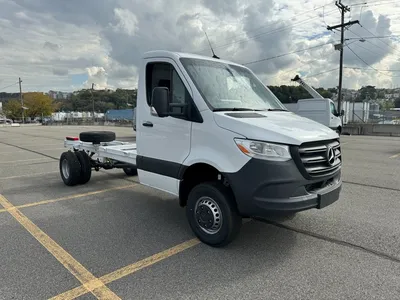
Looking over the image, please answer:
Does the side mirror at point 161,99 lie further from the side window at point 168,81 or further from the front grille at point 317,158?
the front grille at point 317,158

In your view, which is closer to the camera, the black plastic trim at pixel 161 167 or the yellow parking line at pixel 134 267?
the yellow parking line at pixel 134 267

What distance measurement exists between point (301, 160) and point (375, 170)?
6700 mm

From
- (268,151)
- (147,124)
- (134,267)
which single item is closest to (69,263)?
(134,267)

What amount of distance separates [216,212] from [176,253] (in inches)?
26.2

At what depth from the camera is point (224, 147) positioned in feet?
12.0

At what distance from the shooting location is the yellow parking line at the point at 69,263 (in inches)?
119

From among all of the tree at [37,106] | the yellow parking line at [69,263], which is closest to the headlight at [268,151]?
the yellow parking line at [69,263]

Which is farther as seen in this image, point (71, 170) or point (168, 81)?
point (71, 170)

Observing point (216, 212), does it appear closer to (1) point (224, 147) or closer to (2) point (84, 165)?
(1) point (224, 147)

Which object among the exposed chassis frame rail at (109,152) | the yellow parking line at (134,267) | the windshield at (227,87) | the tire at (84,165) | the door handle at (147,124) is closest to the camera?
the yellow parking line at (134,267)

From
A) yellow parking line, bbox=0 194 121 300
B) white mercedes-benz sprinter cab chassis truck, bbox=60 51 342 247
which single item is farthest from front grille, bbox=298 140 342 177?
yellow parking line, bbox=0 194 121 300

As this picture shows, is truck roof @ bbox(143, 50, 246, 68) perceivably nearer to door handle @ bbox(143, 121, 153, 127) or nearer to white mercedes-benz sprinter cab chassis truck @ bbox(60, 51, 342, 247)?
white mercedes-benz sprinter cab chassis truck @ bbox(60, 51, 342, 247)

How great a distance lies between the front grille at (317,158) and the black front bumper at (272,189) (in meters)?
0.11

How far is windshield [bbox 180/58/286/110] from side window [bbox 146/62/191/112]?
19 cm
